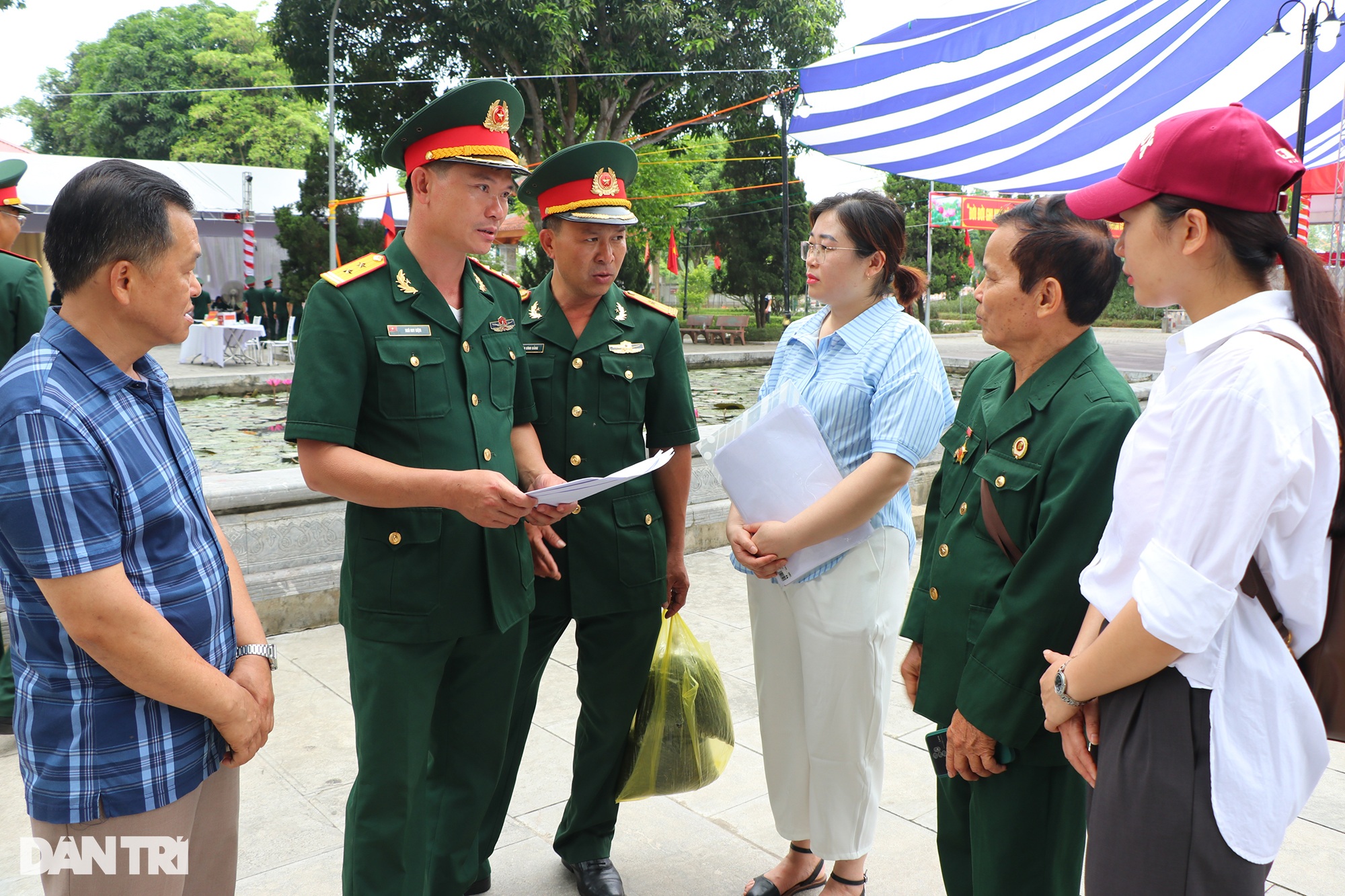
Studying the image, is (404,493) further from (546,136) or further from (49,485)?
(546,136)

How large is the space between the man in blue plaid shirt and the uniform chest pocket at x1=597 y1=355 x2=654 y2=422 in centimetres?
123

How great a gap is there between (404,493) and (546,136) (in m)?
18.5

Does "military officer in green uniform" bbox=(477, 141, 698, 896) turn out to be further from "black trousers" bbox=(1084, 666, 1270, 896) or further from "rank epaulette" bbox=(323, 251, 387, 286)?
"black trousers" bbox=(1084, 666, 1270, 896)

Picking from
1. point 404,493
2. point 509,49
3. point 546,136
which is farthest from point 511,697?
point 546,136

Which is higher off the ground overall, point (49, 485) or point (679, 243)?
point (679, 243)

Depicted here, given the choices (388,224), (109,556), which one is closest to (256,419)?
(109,556)

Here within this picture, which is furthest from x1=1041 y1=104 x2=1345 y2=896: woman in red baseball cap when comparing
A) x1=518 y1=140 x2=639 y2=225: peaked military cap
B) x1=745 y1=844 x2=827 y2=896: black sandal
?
x1=518 y1=140 x2=639 y2=225: peaked military cap

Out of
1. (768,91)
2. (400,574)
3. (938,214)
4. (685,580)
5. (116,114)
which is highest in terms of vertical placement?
(116,114)

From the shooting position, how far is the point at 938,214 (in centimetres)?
2466

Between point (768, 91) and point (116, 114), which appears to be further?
point (116, 114)

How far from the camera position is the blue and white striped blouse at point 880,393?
8.00ft

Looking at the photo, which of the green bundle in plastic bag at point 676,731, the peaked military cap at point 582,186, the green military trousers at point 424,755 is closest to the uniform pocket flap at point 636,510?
Answer: the green bundle in plastic bag at point 676,731

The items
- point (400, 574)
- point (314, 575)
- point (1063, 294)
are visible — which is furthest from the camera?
point (314, 575)

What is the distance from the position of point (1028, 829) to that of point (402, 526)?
1.46 meters
